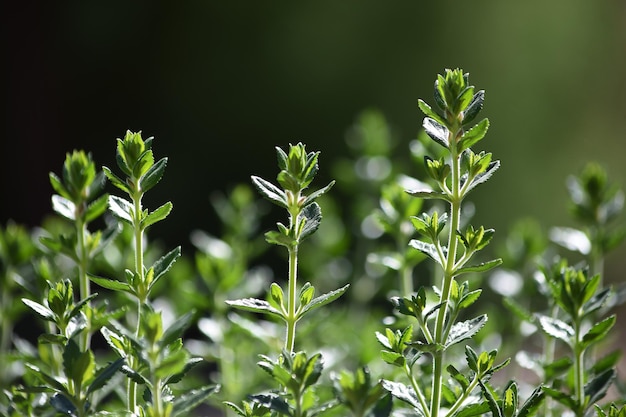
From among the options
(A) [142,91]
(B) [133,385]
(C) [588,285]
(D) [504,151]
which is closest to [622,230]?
(C) [588,285]

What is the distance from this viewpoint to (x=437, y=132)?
41 centimetres

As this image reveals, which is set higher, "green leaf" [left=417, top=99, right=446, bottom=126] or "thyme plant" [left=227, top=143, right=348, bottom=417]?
"green leaf" [left=417, top=99, right=446, bottom=126]

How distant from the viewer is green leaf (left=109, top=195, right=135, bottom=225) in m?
0.40

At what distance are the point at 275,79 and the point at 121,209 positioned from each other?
6.78 feet

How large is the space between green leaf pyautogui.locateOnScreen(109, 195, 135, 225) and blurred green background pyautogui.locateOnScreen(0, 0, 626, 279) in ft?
6.29

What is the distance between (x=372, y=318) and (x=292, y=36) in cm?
181

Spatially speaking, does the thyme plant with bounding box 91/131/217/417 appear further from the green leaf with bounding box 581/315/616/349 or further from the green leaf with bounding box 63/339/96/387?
the green leaf with bounding box 581/315/616/349

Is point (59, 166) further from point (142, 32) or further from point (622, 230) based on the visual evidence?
point (622, 230)

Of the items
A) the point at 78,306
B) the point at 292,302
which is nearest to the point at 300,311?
the point at 292,302

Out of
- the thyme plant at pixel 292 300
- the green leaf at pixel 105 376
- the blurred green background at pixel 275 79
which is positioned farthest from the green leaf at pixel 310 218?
the blurred green background at pixel 275 79

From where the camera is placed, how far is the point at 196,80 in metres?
2.46

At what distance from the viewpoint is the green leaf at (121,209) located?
402mm

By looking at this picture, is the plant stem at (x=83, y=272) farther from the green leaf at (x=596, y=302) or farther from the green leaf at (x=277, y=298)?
the green leaf at (x=596, y=302)

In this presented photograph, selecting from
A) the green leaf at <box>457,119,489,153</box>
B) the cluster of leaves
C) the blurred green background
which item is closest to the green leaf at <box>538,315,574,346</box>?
the cluster of leaves
